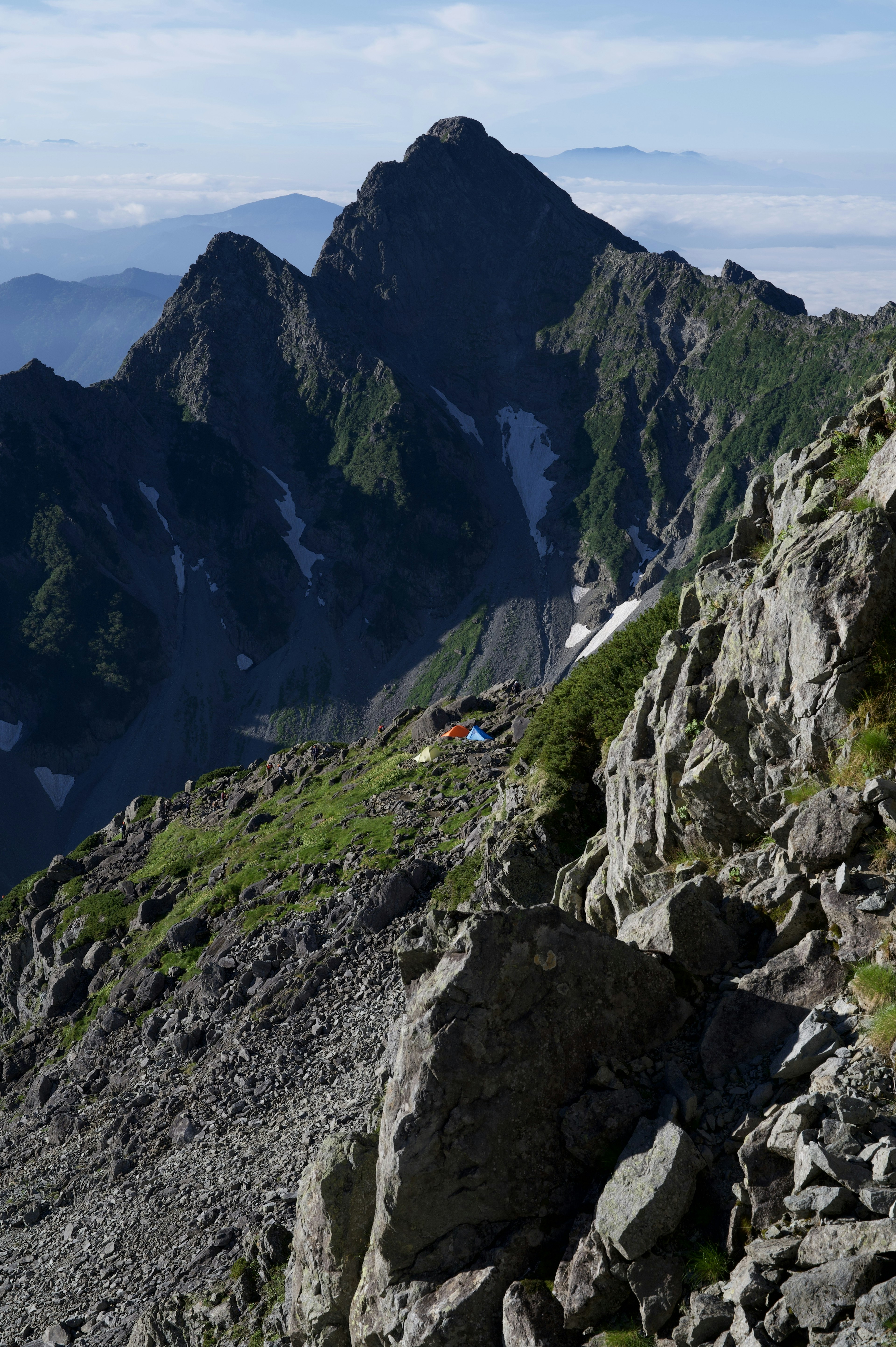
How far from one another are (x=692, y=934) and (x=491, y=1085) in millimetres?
4048

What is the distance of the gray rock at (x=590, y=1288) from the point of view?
1111 centimetres

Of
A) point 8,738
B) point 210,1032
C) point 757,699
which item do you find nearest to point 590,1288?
point 757,699

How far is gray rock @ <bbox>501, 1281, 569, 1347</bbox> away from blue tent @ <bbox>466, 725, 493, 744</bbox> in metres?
51.2

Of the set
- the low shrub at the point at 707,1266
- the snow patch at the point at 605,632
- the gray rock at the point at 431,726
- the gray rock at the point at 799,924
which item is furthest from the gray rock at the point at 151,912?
the snow patch at the point at 605,632

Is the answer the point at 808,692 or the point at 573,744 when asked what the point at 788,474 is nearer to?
the point at 808,692

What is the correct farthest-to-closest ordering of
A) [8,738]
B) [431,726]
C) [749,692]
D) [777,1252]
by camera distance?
1. [8,738]
2. [431,726]
3. [749,692]
4. [777,1252]

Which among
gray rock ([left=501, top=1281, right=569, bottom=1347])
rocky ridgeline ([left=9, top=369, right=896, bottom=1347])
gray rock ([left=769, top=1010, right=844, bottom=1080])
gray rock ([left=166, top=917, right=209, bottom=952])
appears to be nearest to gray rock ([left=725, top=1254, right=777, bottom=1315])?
rocky ridgeline ([left=9, top=369, right=896, bottom=1347])

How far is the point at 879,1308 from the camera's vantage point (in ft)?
28.8

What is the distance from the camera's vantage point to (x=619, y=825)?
2317 centimetres

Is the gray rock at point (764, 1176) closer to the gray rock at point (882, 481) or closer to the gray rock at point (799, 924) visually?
the gray rock at point (799, 924)

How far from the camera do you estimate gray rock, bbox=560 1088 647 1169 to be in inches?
488

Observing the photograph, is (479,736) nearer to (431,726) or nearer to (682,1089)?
(431,726)

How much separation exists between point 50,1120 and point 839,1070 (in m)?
45.8

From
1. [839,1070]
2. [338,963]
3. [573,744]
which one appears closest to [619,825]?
[839,1070]
